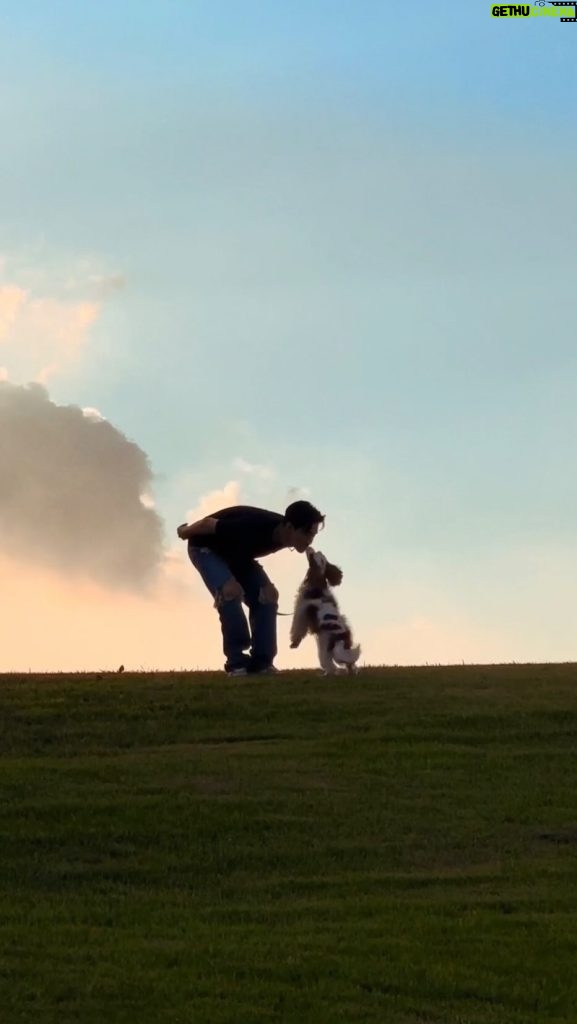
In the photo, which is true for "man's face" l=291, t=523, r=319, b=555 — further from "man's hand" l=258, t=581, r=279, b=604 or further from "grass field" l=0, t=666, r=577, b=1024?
"grass field" l=0, t=666, r=577, b=1024

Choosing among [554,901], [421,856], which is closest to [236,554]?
[421,856]

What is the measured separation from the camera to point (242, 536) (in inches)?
790

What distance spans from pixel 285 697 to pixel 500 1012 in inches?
355

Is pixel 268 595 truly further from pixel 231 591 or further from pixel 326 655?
pixel 326 655

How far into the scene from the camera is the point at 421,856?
1323 centimetres

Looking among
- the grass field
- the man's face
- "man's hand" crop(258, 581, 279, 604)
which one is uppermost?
the man's face

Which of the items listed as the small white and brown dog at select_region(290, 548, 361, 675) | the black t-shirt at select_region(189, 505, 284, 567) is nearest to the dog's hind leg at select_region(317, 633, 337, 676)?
the small white and brown dog at select_region(290, 548, 361, 675)

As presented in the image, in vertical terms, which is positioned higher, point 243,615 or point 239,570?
point 239,570

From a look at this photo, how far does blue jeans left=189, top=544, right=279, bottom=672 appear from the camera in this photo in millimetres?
20000

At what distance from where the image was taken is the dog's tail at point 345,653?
1978 centimetres

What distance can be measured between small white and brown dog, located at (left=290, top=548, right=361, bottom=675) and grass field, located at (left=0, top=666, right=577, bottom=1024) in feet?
1.84

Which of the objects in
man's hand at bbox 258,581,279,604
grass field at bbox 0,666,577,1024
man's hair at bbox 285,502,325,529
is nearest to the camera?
grass field at bbox 0,666,577,1024

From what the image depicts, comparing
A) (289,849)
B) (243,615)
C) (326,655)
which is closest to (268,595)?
(243,615)

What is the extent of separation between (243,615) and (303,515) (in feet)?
5.14
